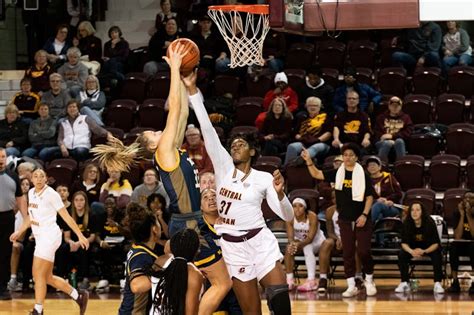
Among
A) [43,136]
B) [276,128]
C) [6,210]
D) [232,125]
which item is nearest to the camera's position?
[6,210]

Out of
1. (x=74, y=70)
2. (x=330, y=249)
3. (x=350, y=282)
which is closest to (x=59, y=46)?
(x=74, y=70)

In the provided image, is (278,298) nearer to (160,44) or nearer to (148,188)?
(148,188)

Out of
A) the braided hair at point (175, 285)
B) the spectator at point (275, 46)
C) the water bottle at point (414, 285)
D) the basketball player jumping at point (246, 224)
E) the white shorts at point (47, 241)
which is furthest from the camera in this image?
the spectator at point (275, 46)

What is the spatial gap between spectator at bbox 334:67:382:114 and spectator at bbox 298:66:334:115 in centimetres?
20

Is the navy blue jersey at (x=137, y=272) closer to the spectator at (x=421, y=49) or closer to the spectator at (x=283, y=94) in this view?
the spectator at (x=283, y=94)

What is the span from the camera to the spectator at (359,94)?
15227 millimetres

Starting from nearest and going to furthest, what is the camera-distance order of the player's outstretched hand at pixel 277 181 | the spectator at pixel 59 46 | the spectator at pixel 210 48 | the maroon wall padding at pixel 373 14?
the player's outstretched hand at pixel 277 181 → the maroon wall padding at pixel 373 14 → the spectator at pixel 210 48 → the spectator at pixel 59 46

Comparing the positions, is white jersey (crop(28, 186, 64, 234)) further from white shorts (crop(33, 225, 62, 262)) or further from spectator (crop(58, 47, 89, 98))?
spectator (crop(58, 47, 89, 98))

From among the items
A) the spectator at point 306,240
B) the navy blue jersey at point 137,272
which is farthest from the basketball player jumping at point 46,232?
the navy blue jersey at point 137,272

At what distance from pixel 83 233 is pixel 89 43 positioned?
17.1 feet

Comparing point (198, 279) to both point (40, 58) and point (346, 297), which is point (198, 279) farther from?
point (40, 58)

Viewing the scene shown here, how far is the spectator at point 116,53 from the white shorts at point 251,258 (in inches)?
368

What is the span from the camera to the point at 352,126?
1466cm

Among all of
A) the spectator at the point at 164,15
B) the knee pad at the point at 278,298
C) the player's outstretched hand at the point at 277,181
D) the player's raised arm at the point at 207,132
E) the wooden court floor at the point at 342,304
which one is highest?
the spectator at the point at 164,15
